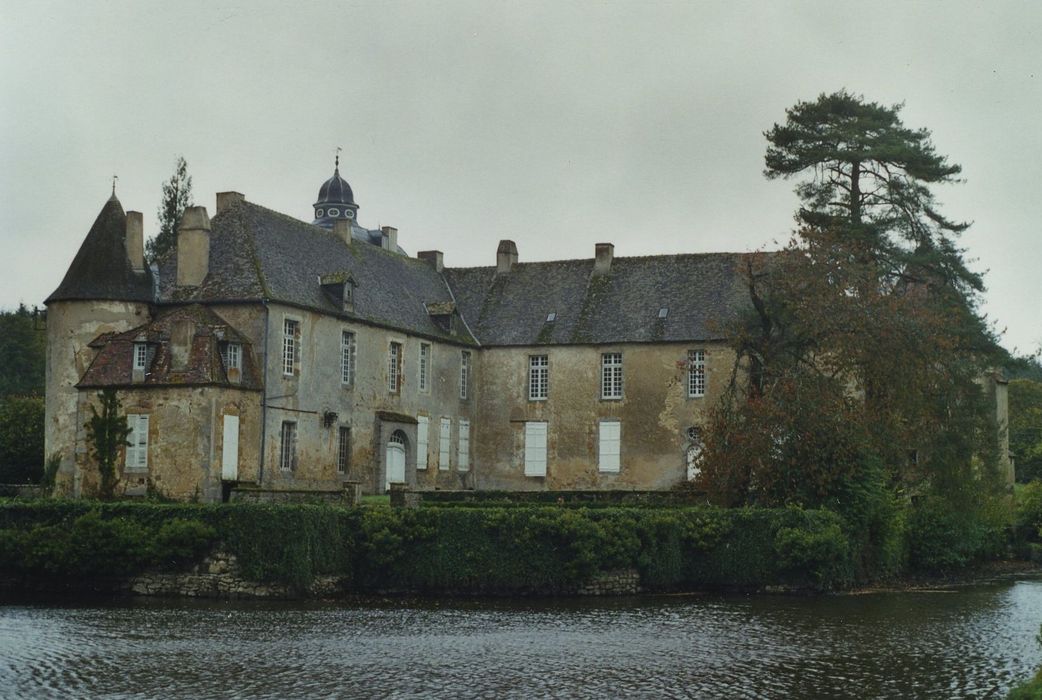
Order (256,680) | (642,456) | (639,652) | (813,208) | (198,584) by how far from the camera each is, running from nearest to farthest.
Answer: (256,680), (639,652), (198,584), (813,208), (642,456)

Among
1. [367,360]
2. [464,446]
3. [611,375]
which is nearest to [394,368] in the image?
[367,360]

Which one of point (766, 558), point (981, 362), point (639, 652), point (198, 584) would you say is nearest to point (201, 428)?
point (198, 584)

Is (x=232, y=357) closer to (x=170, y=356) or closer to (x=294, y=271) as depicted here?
(x=170, y=356)

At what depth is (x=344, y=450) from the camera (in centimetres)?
4006

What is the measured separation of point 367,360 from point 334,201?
43.2 metres

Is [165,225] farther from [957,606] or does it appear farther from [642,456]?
[957,606]

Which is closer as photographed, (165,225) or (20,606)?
(20,606)

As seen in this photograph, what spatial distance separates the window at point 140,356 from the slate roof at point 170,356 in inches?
4.6

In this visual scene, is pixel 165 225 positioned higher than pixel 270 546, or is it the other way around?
pixel 165 225

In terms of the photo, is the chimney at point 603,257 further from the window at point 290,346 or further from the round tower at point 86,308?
the round tower at point 86,308

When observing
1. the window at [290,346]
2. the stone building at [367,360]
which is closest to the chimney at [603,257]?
the stone building at [367,360]

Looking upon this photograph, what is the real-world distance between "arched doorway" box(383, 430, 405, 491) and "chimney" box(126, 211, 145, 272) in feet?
30.9

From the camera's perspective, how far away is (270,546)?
27.4 metres

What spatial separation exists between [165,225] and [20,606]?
37533 millimetres
